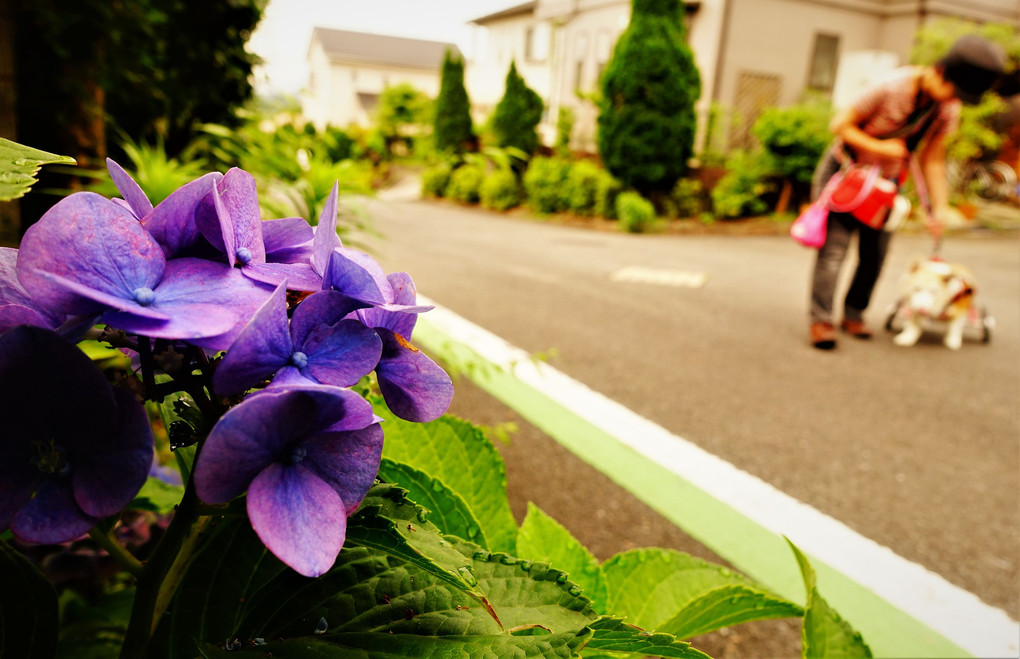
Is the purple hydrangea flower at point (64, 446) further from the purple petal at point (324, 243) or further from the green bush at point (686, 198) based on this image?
the green bush at point (686, 198)

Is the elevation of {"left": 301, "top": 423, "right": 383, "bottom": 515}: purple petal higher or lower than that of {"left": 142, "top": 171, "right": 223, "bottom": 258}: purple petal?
lower

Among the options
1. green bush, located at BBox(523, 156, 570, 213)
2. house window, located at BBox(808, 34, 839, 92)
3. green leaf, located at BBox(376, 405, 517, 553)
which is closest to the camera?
green leaf, located at BBox(376, 405, 517, 553)

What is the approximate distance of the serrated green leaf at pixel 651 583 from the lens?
844 millimetres

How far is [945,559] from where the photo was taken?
7.98 feet

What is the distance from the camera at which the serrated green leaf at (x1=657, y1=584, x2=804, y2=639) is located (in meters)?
0.68

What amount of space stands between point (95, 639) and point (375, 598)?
62cm

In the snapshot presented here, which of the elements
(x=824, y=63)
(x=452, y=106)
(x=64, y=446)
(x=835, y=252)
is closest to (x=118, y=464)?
(x=64, y=446)

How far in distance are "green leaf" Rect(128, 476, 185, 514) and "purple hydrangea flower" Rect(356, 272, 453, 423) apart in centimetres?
38

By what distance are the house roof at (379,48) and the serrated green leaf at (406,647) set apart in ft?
151

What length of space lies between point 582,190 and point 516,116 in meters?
4.06

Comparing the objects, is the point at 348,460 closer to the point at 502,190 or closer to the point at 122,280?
the point at 122,280

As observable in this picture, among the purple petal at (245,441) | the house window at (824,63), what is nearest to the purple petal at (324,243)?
the purple petal at (245,441)

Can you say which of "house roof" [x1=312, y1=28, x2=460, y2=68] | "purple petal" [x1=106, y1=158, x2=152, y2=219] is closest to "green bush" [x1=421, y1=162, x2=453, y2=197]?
"purple petal" [x1=106, y1=158, x2=152, y2=219]

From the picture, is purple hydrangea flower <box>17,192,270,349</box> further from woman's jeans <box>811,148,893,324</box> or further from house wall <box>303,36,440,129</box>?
house wall <box>303,36,440,129</box>
